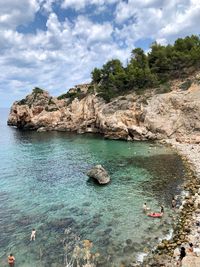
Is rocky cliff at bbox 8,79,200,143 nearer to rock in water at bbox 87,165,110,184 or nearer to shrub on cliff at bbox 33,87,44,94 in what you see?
shrub on cliff at bbox 33,87,44,94

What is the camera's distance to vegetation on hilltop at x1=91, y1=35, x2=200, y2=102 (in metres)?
79.0

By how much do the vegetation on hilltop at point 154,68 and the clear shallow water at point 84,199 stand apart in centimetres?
2558

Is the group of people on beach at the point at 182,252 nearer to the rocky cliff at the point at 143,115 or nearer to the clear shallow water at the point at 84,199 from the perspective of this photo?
the clear shallow water at the point at 84,199

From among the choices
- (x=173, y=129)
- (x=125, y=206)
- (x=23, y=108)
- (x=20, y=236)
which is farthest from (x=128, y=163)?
(x=23, y=108)

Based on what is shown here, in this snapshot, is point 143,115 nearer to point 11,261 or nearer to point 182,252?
point 182,252

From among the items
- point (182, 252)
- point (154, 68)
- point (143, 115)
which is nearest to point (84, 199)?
point (182, 252)

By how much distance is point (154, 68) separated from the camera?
84.5 m

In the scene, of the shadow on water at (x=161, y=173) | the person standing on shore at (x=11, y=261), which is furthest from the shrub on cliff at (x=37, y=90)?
the person standing on shore at (x=11, y=261)

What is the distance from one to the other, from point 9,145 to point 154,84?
4250cm

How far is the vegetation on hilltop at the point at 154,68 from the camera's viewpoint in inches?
3111

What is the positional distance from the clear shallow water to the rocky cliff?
9005mm

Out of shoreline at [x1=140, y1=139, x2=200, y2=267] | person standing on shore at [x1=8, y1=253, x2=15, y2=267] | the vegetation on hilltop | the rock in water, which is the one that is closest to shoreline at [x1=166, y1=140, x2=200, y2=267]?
shoreline at [x1=140, y1=139, x2=200, y2=267]

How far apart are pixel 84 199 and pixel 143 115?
4182cm

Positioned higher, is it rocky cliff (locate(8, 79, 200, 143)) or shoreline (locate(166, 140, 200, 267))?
rocky cliff (locate(8, 79, 200, 143))
